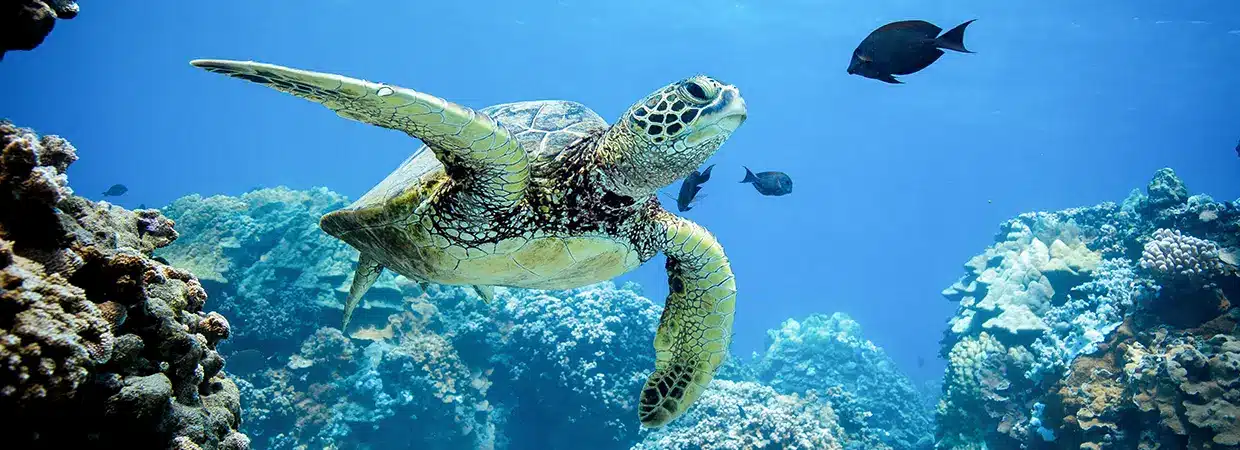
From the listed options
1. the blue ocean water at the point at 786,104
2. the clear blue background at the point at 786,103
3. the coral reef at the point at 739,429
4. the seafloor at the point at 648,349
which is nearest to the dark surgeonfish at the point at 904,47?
the seafloor at the point at 648,349

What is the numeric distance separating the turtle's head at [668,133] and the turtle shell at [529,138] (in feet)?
1.16

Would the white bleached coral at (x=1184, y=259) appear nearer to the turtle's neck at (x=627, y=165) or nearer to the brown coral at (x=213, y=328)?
the turtle's neck at (x=627, y=165)

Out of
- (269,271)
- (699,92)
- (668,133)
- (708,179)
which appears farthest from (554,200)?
(269,271)

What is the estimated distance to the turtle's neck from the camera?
293cm

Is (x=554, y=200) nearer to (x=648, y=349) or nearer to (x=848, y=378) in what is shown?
(x=648, y=349)

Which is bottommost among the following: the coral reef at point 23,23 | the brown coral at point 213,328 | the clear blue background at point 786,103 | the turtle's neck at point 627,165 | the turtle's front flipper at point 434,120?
the brown coral at point 213,328

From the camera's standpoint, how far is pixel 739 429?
24.9 ft

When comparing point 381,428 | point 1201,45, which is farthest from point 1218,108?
point 381,428

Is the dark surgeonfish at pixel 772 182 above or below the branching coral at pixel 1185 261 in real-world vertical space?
below

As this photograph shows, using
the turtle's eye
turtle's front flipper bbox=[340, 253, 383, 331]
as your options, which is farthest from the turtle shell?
turtle's front flipper bbox=[340, 253, 383, 331]

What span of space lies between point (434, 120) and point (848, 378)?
48.3 ft

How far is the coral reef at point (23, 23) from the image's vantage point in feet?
4.55

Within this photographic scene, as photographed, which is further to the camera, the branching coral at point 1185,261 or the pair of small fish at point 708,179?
the branching coral at point 1185,261

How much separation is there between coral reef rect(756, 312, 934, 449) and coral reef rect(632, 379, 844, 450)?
299cm
